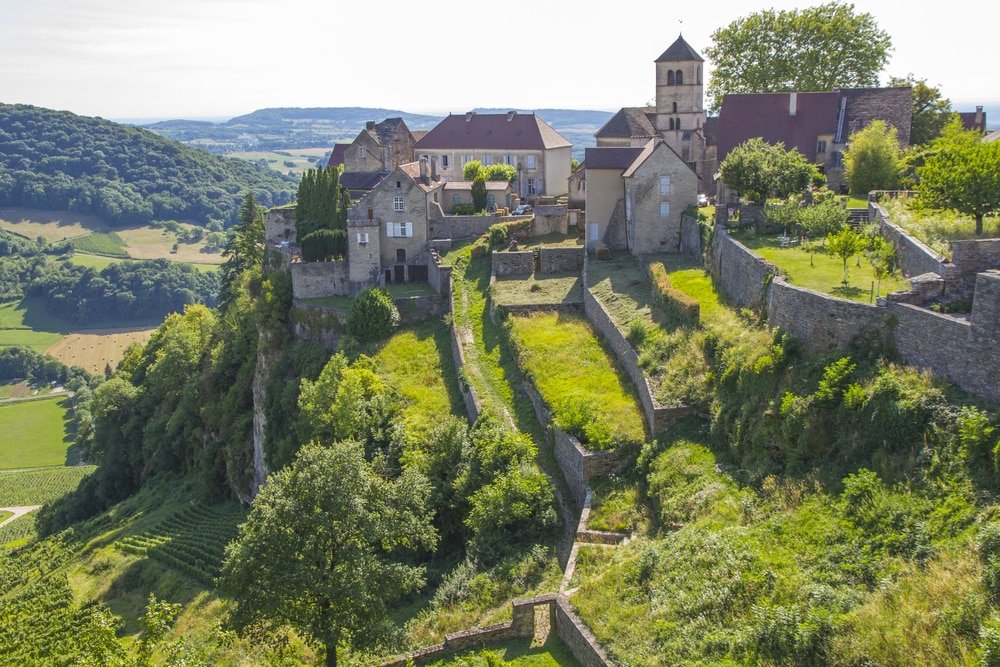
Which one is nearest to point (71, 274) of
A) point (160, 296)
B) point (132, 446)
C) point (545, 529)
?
point (160, 296)

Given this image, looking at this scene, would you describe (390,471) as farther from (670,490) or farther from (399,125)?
(399,125)

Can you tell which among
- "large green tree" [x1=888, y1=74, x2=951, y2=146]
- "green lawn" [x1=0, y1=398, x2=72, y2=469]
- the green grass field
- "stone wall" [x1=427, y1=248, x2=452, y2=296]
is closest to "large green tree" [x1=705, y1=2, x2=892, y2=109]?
"large green tree" [x1=888, y1=74, x2=951, y2=146]

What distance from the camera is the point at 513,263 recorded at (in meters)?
47.9

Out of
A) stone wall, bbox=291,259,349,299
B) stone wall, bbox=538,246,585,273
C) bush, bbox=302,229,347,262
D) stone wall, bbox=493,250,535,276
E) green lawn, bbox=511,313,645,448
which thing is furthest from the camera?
bush, bbox=302,229,347,262

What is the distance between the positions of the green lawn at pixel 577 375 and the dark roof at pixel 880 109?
23.7m

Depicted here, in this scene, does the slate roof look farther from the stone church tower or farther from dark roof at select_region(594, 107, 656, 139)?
dark roof at select_region(594, 107, 656, 139)

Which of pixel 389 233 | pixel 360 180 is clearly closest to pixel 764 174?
pixel 389 233

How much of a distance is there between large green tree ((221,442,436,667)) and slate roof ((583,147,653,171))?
93.9 ft

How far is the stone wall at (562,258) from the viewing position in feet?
157

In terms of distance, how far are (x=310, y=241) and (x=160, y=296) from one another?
365 feet

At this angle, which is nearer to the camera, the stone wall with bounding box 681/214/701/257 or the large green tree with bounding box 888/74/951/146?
the stone wall with bounding box 681/214/701/257

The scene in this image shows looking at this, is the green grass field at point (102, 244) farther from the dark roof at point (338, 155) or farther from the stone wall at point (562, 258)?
the stone wall at point (562, 258)

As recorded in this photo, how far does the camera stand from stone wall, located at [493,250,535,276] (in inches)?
1881

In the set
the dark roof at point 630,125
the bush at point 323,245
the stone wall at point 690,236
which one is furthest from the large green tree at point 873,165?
the bush at point 323,245
